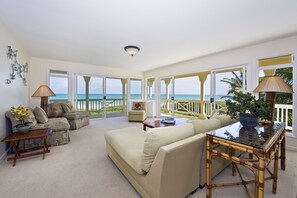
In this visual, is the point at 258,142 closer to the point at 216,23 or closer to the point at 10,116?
the point at 216,23

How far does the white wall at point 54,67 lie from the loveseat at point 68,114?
2.58 feet

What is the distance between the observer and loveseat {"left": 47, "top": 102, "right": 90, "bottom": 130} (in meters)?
4.11

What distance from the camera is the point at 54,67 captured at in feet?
15.7

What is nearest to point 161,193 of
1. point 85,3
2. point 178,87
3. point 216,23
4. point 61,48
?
point 85,3

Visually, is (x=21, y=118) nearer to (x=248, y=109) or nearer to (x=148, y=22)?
(x=148, y=22)

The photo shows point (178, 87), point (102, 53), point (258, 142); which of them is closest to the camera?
point (258, 142)

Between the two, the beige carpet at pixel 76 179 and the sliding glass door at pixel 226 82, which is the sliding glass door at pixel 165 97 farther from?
the beige carpet at pixel 76 179

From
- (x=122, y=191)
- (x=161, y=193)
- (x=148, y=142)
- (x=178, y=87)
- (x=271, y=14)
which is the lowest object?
(x=122, y=191)

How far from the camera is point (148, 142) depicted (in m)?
1.25

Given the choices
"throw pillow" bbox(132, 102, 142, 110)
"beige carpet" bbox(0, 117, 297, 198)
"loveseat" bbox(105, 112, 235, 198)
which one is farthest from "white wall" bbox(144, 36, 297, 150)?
"loveseat" bbox(105, 112, 235, 198)

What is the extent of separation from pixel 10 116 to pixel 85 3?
8.09 feet

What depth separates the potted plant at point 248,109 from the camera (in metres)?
1.54

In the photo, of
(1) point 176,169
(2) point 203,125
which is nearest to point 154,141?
(1) point 176,169

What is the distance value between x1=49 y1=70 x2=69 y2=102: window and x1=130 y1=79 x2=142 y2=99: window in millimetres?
2904
